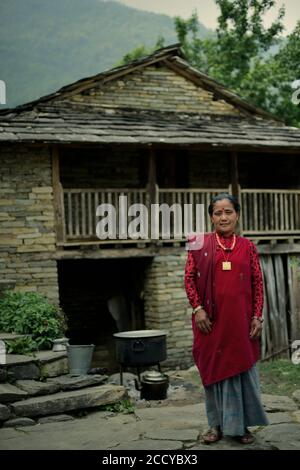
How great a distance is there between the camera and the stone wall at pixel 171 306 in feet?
38.9

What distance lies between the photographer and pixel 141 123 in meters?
12.4

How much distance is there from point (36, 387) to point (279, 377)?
535 centimetres

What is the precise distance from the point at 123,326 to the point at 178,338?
174cm

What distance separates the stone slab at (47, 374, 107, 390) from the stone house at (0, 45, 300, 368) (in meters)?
4.35

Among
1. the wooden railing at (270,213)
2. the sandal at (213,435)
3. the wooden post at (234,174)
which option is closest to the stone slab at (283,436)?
the sandal at (213,435)

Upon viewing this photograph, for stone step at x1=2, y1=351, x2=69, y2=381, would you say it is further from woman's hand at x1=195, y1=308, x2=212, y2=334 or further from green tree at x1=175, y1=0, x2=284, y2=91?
green tree at x1=175, y1=0, x2=284, y2=91

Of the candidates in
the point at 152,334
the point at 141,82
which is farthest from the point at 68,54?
the point at 152,334

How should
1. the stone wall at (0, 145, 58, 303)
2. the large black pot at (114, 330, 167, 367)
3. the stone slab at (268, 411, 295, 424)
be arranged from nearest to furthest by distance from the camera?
the stone slab at (268, 411, 295, 424), the large black pot at (114, 330, 167, 367), the stone wall at (0, 145, 58, 303)

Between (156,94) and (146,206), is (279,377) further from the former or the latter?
(156,94)

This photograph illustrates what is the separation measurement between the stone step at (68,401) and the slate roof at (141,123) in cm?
534

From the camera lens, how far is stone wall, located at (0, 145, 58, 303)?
10688 mm

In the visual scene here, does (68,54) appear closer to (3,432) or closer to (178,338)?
(178,338)

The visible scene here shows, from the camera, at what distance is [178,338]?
11969 millimetres

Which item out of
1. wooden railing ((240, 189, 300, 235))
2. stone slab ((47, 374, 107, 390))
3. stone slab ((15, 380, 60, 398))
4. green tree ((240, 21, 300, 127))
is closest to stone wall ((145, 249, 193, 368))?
wooden railing ((240, 189, 300, 235))
